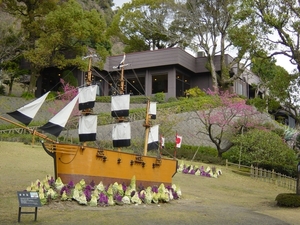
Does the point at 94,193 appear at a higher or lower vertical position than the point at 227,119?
lower

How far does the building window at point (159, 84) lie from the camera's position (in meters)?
37.9

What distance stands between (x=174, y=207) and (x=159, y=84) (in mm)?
26280

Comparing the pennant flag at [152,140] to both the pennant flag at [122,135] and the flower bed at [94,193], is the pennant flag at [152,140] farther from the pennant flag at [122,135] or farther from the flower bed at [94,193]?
the flower bed at [94,193]

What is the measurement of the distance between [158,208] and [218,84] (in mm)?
27149

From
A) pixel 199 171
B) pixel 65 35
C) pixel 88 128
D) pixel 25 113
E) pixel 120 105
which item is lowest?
pixel 199 171

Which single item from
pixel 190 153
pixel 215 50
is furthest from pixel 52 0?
pixel 190 153

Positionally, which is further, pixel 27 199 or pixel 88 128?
pixel 88 128

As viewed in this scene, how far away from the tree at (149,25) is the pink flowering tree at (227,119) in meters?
13.1

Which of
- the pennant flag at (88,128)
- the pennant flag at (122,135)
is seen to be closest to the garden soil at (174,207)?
the pennant flag at (88,128)

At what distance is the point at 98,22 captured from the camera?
1332 inches

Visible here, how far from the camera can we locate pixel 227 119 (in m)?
28.0

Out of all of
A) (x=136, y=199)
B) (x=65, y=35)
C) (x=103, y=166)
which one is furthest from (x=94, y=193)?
(x=65, y=35)

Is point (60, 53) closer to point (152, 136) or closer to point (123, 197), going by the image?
point (152, 136)

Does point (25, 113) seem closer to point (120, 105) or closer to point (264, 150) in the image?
point (120, 105)
